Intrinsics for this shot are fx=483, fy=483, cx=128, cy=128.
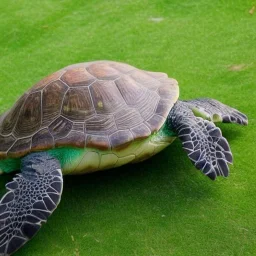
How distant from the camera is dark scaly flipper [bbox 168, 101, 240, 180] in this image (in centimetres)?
238

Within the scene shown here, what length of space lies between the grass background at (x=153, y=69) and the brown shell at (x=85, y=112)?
301 mm

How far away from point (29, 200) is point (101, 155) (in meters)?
0.43

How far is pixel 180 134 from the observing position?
2.50m

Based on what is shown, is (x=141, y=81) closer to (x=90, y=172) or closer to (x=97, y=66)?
(x=97, y=66)

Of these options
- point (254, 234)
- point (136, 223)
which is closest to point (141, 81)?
point (136, 223)

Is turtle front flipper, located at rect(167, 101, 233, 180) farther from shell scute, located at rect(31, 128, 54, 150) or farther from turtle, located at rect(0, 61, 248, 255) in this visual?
shell scute, located at rect(31, 128, 54, 150)

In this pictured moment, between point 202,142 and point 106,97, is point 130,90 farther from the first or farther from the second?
point 202,142

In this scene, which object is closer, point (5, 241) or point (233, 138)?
point (5, 241)

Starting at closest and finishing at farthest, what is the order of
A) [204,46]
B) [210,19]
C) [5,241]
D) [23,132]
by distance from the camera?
[5,241] → [23,132] → [204,46] → [210,19]

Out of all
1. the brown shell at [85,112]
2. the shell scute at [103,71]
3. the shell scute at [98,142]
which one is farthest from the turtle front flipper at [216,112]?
the shell scute at [98,142]

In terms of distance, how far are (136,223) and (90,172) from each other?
44cm

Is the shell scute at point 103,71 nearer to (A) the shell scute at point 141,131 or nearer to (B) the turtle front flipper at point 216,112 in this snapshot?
(A) the shell scute at point 141,131

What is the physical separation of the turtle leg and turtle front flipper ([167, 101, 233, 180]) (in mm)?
651

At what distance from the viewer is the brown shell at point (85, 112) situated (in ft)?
7.87
